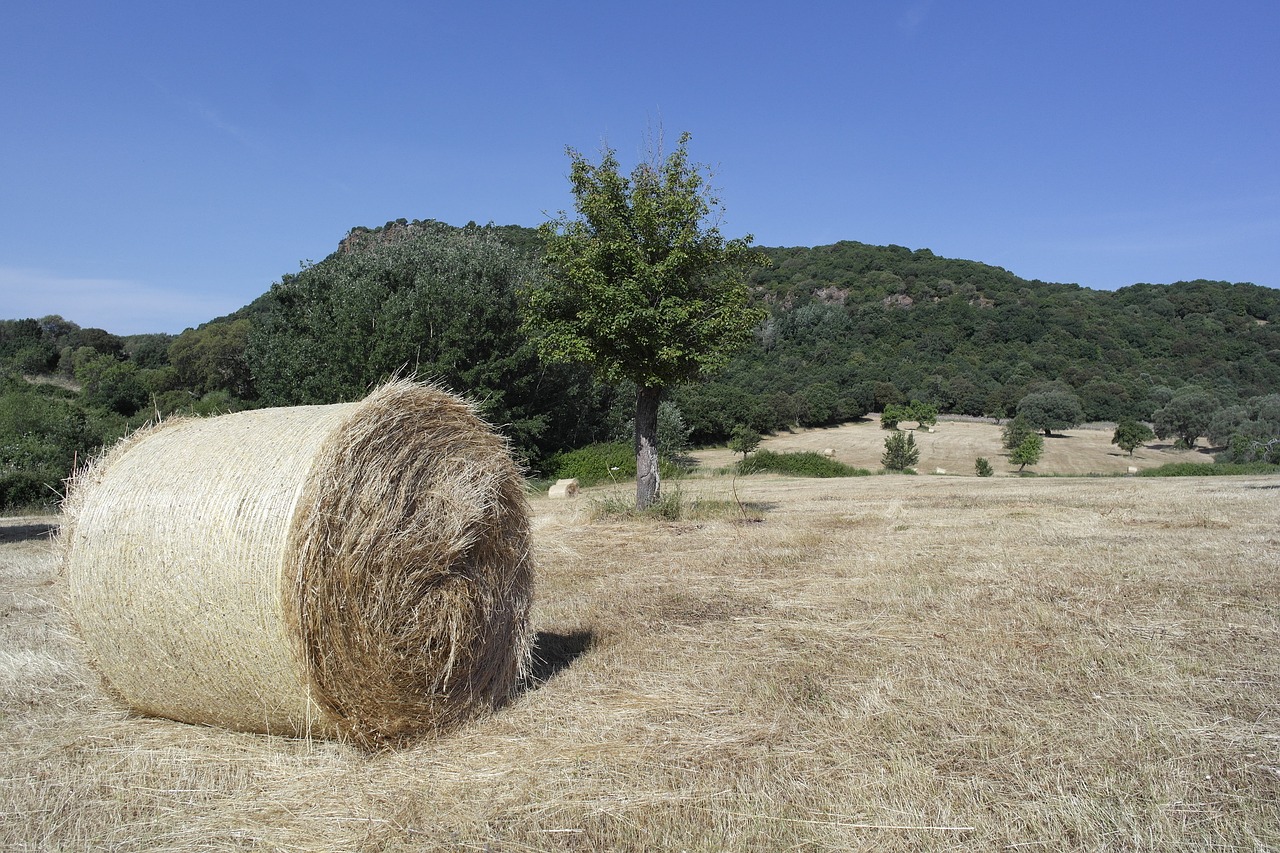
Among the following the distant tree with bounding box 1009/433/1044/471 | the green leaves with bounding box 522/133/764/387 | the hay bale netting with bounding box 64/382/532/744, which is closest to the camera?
the hay bale netting with bounding box 64/382/532/744

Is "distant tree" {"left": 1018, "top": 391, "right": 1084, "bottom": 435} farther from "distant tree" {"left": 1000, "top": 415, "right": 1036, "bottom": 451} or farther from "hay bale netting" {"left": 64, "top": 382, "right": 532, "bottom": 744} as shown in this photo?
"hay bale netting" {"left": 64, "top": 382, "right": 532, "bottom": 744}

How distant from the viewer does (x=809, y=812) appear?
3.44 m

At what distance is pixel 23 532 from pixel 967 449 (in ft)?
142

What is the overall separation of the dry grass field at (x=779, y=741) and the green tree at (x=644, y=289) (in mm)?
6352

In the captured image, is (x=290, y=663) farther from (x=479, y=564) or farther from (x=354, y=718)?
(x=479, y=564)

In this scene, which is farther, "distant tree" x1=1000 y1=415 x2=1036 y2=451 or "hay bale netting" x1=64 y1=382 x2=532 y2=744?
"distant tree" x1=1000 y1=415 x2=1036 y2=451

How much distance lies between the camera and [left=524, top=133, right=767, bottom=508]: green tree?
13.5 metres

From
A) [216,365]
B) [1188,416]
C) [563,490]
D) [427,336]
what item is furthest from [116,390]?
[1188,416]

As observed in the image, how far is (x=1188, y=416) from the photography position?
47.0 metres

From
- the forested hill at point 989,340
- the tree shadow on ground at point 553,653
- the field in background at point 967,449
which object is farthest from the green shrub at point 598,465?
the forested hill at point 989,340

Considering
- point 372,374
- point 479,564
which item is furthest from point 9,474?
point 479,564

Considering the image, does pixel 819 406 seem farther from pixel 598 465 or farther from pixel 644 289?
pixel 644 289

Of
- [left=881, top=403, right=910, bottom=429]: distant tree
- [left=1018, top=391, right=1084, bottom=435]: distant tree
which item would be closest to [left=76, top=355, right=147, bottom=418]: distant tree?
[left=881, top=403, right=910, bottom=429]: distant tree

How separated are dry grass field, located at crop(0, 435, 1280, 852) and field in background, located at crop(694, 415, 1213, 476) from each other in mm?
30533
